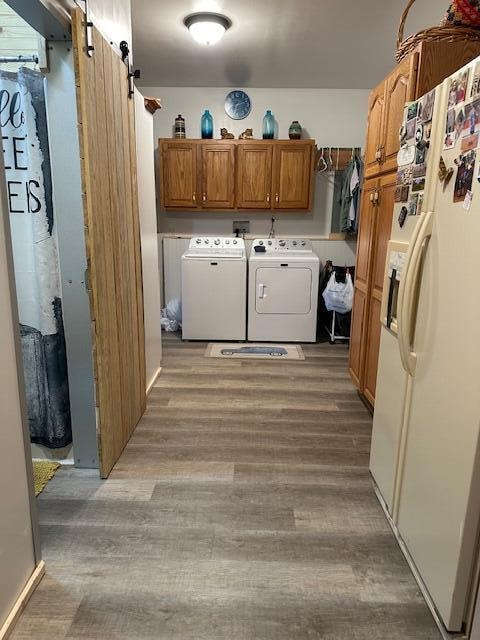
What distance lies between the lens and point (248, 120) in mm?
4676

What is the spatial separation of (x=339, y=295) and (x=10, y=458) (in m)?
3.40

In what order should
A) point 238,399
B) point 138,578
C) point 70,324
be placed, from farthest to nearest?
point 238,399
point 70,324
point 138,578

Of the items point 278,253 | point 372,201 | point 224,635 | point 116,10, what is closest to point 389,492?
point 224,635

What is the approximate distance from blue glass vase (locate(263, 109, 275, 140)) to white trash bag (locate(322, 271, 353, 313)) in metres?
1.64

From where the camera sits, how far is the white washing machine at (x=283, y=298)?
13.8 feet

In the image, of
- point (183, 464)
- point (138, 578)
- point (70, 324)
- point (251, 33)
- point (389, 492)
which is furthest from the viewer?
point (251, 33)

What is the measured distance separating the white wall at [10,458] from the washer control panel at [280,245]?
3424 millimetres

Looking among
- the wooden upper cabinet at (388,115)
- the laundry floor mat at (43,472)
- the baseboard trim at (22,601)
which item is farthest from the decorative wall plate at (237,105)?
the baseboard trim at (22,601)

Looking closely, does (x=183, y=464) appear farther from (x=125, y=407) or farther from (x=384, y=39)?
(x=384, y=39)

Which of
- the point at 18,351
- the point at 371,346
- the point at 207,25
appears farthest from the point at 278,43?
the point at 18,351

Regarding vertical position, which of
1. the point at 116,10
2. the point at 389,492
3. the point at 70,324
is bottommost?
the point at 389,492

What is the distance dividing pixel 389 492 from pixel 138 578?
1041 mm

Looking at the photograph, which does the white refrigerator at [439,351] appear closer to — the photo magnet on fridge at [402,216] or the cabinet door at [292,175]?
the photo magnet on fridge at [402,216]

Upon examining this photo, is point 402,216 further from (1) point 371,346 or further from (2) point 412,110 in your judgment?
(1) point 371,346
